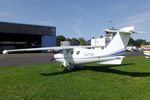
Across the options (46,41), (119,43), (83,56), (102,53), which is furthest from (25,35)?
(119,43)

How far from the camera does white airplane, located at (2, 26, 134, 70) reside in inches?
739

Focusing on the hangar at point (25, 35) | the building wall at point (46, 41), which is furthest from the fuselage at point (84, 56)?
the building wall at point (46, 41)

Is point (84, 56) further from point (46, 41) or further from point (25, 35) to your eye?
point (25, 35)

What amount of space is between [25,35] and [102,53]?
6752 cm

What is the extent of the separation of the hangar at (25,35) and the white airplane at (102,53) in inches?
2218

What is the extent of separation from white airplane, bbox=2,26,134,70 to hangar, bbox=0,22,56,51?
56.3 metres

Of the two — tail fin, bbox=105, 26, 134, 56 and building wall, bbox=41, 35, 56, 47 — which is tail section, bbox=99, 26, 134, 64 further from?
building wall, bbox=41, 35, 56, 47

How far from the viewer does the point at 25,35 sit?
277 ft

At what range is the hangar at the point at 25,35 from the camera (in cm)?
7709

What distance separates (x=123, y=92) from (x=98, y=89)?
1.35 metres

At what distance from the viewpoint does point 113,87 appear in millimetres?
13656

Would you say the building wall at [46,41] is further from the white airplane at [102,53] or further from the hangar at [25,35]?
the white airplane at [102,53]

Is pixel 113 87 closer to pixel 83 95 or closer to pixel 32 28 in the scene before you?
pixel 83 95

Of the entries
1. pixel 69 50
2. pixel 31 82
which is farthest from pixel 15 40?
pixel 31 82
